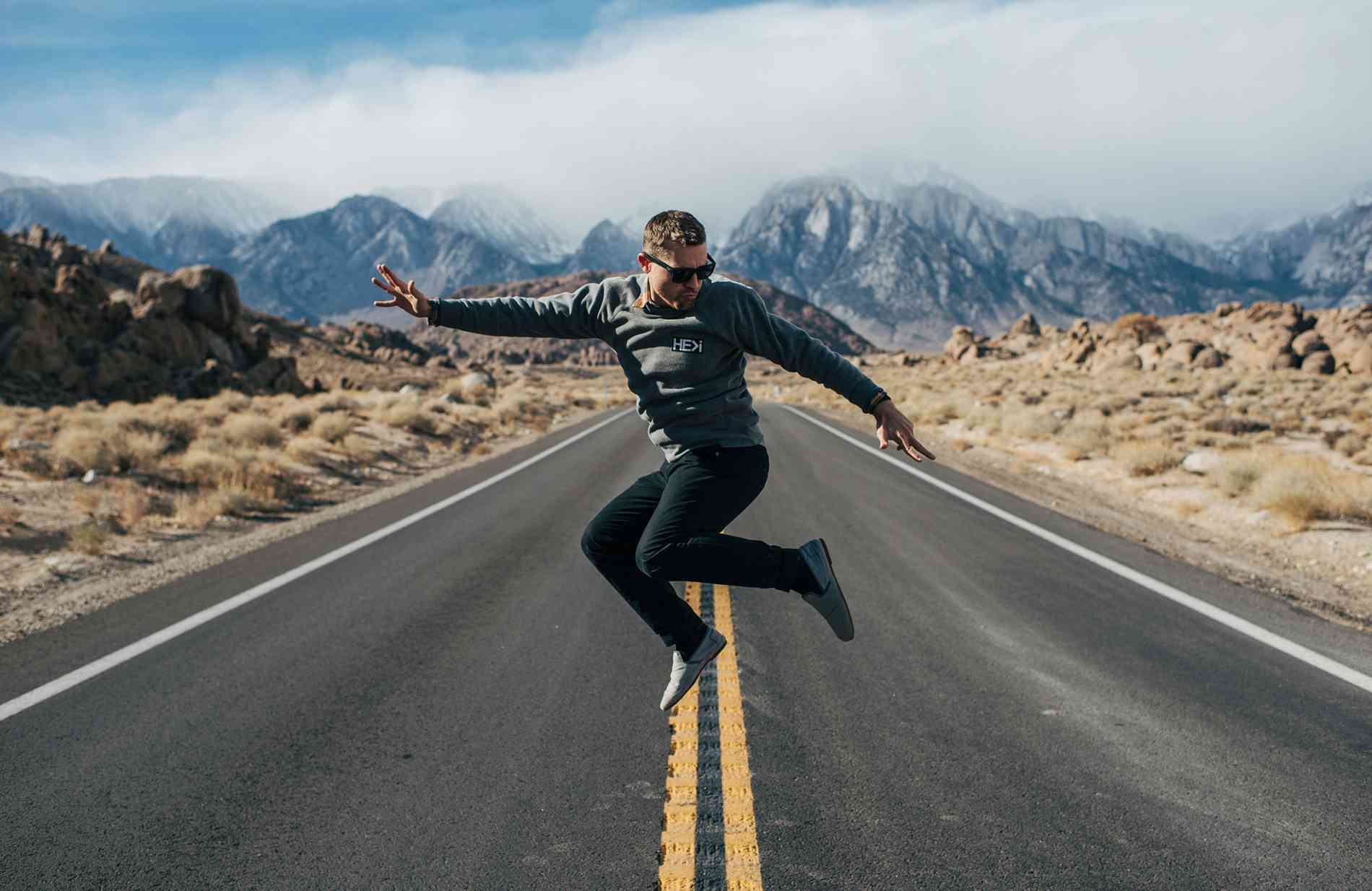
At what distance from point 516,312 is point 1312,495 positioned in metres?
10.2

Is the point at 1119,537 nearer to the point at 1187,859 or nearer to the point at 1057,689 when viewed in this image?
the point at 1057,689

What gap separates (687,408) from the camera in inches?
139

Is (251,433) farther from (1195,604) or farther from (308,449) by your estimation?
(1195,604)

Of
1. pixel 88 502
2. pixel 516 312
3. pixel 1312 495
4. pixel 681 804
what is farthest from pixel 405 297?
pixel 1312 495

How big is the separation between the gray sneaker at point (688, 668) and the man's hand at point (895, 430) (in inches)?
47.0

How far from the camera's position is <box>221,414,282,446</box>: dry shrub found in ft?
49.5

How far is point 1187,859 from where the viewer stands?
282 centimetres

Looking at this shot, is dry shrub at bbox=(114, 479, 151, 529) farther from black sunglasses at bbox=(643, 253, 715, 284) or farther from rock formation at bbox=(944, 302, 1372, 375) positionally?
rock formation at bbox=(944, 302, 1372, 375)

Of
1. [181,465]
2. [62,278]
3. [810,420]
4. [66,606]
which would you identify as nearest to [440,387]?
[62,278]

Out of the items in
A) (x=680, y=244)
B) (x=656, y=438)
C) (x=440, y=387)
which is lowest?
(x=440, y=387)

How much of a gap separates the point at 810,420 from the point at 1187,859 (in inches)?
914

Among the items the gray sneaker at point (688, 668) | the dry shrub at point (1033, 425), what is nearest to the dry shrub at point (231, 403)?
the dry shrub at point (1033, 425)

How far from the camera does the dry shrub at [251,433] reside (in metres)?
15.1

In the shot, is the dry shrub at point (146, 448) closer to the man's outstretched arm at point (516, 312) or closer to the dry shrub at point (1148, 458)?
the man's outstretched arm at point (516, 312)
